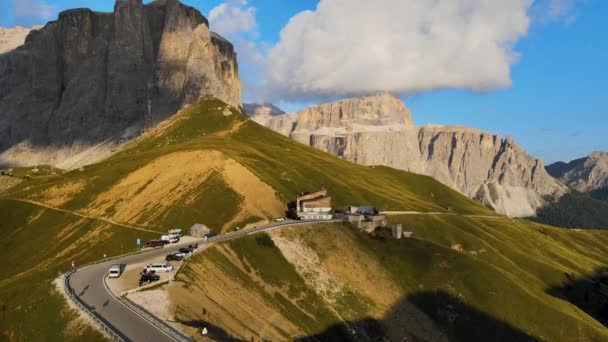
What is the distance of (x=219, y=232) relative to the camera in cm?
10688

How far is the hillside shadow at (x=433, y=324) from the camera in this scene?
8688 cm

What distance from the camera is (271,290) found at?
83125 mm

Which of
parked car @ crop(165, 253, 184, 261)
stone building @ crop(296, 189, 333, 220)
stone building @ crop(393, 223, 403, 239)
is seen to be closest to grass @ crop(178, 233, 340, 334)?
parked car @ crop(165, 253, 184, 261)

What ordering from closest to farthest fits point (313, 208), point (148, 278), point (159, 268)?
point (148, 278) → point (159, 268) → point (313, 208)

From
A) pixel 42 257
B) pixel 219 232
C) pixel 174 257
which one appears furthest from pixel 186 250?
pixel 42 257

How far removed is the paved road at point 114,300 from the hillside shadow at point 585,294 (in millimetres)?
100607

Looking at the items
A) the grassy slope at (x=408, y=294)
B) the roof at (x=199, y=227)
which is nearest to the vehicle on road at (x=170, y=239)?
the roof at (x=199, y=227)

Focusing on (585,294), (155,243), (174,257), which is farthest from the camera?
(585,294)

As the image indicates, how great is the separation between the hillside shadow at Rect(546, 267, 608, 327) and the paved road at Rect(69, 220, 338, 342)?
10061 centimetres

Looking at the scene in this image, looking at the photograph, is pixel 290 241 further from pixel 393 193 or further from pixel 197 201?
pixel 393 193

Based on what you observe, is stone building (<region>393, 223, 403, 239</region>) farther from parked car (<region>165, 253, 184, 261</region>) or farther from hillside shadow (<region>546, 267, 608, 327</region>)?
parked car (<region>165, 253, 184, 261</region>)

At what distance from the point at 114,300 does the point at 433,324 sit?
62007 mm

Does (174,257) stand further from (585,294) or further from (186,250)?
(585,294)

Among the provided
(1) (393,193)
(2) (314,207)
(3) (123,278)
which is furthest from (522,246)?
(3) (123,278)
